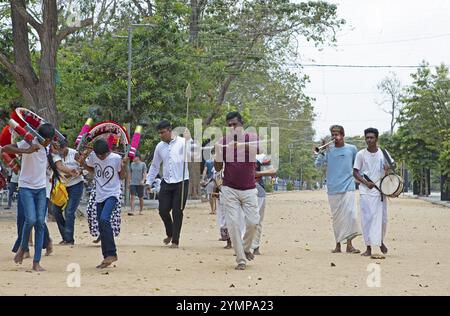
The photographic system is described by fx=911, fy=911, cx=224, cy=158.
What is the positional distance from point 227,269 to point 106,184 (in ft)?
6.20

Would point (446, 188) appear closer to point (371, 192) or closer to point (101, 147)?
point (371, 192)

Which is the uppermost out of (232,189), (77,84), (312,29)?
(312,29)

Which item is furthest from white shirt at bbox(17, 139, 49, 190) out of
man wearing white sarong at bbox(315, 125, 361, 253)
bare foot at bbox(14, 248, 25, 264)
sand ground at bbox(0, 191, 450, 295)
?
man wearing white sarong at bbox(315, 125, 361, 253)

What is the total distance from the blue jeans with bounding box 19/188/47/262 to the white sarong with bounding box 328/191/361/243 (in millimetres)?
5050

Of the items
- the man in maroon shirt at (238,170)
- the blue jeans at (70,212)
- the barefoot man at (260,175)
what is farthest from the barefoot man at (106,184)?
the blue jeans at (70,212)

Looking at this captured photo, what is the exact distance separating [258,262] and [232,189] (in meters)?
1.22

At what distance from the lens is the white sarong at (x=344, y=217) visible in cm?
1414

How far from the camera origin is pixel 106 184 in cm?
1164

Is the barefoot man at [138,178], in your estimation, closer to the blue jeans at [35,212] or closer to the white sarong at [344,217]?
the white sarong at [344,217]

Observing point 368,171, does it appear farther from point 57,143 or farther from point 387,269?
point 57,143

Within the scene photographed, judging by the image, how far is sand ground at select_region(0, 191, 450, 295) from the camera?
940cm

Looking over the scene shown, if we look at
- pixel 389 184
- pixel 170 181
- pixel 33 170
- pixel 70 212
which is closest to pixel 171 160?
pixel 170 181

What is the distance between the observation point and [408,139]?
55.0 metres
